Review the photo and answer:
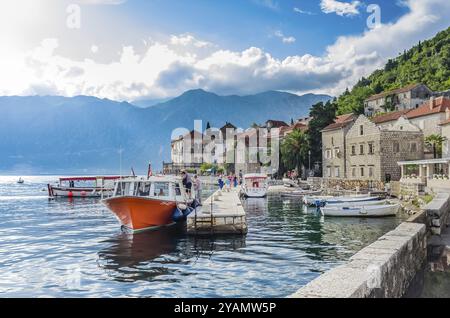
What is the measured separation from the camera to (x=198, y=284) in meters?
13.5

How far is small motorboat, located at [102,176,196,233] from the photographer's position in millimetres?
24484

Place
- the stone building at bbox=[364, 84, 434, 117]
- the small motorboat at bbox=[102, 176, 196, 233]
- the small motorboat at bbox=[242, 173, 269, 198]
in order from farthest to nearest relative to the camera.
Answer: the stone building at bbox=[364, 84, 434, 117]
the small motorboat at bbox=[242, 173, 269, 198]
the small motorboat at bbox=[102, 176, 196, 233]

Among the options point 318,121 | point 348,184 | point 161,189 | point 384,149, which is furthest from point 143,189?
point 318,121

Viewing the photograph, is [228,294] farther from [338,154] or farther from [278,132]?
[278,132]

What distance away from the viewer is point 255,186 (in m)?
59.0

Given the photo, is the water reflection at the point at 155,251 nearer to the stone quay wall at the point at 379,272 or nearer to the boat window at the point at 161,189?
the boat window at the point at 161,189

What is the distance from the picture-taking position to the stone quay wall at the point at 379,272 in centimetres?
641

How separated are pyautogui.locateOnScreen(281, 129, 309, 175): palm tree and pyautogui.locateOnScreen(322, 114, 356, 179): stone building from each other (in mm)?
7335

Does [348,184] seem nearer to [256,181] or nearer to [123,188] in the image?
[256,181]

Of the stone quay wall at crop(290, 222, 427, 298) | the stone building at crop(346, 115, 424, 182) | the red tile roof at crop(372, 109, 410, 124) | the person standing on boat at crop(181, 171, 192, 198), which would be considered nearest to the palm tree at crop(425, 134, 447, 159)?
the stone building at crop(346, 115, 424, 182)

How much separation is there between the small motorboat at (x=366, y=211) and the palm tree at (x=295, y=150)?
43366 mm

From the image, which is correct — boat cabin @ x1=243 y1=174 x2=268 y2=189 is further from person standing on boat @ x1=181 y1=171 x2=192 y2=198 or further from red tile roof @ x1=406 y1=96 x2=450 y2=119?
person standing on boat @ x1=181 y1=171 x2=192 y2=198
